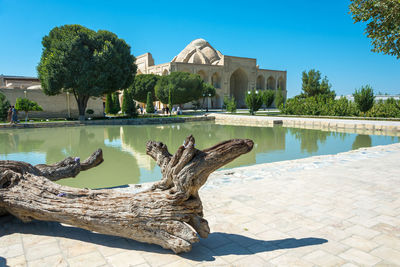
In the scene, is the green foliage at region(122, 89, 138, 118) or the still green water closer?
the still green water

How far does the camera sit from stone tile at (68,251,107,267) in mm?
2273

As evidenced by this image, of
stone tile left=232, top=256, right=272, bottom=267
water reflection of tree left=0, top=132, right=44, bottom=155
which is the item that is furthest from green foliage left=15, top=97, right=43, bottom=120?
stone tile left=232, top=256, right=272, bottom=267

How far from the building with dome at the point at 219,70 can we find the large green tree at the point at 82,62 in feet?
51.7

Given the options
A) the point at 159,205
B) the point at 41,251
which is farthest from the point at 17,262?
the point at 159,205

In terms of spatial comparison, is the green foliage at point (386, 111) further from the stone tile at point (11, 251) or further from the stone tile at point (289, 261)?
the stone tile at point (11, 251)

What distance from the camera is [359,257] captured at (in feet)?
7.84

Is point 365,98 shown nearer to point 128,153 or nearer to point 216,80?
point 128,153

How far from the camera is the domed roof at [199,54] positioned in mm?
41844

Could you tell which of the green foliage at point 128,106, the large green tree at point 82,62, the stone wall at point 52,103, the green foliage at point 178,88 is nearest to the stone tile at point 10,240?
the large green tree at point 82,62

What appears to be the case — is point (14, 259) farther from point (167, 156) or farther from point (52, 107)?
point (52, 107)

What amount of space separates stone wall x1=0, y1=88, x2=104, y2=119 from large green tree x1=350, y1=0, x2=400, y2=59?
20601 mm

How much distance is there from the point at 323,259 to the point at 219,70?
39405mm

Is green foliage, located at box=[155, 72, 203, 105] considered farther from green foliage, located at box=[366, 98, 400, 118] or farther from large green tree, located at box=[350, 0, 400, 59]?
large green tree, located at box=[350, 0, 400, 59]

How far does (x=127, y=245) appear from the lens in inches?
102
